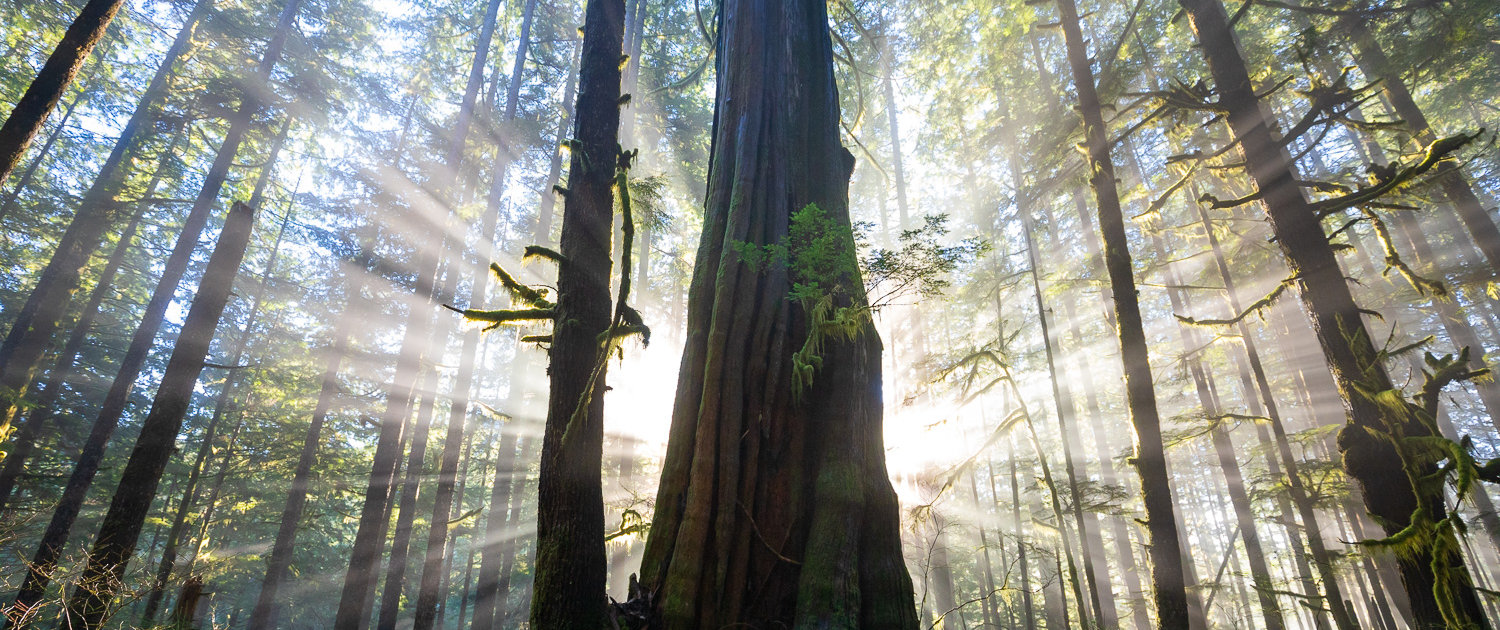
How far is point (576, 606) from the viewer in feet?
9.15

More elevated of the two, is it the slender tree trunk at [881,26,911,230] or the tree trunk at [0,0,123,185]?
the slender tree trunk at [881,26,911,230]

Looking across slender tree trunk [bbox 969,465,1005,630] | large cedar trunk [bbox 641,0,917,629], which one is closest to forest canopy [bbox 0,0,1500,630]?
large cedar trunk [bbox 641,0,917,629]

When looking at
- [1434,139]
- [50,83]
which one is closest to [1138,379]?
[1434,139]

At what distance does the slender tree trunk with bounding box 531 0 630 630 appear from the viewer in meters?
2.85

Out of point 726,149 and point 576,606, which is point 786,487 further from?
point 726,149

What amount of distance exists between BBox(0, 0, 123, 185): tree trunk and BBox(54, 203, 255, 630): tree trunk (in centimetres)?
222

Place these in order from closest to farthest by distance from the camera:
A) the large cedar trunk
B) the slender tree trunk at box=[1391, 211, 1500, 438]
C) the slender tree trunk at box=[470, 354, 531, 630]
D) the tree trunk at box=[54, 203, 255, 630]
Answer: the large cedar trunk, the tree trunk at box=[54, 203, 255, 630], the slender tree trunk at box=[1391, 211, 1500, 438], the slender tree trunk at box=[470, 354, 531, 630]

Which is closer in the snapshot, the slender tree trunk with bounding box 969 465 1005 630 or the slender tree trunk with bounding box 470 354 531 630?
the slender tree trunk with bounding box 470 354 531 630

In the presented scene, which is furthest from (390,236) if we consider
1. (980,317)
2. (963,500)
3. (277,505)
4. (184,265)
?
(963,500)

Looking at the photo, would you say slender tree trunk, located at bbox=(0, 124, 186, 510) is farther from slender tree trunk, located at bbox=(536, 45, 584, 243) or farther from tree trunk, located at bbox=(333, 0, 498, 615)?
slender tree trunk, located at bbox=(536, 45, 584, 243)

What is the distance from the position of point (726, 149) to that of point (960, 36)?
33.8ft

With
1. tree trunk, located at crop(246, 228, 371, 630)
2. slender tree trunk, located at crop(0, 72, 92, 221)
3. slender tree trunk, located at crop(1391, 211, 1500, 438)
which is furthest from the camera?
slender tree trunk, located at crop(0, 72, 92, 221)

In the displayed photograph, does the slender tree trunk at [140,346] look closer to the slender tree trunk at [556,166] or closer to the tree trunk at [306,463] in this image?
the tree trunk at [306,463]

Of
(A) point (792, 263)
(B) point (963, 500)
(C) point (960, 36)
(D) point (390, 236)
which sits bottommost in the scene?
(B) point (963, 500)
